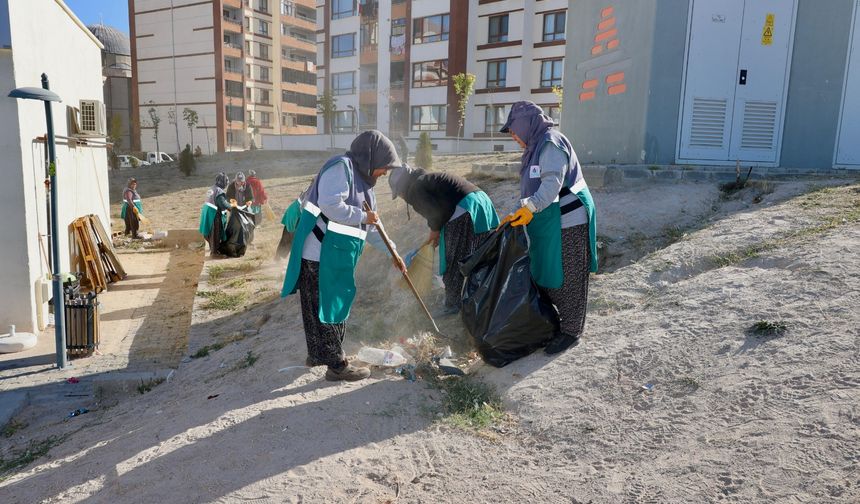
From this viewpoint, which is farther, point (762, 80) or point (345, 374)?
point (762, 80)

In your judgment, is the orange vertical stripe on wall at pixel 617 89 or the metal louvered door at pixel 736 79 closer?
the metal louvered door at pixel 736 79

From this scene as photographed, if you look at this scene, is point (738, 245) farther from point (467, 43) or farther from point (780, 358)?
point (467, 43)

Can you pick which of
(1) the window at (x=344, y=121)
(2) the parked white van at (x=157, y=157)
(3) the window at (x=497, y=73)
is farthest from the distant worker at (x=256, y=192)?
(2) the parked white van at (x=157, y=157)

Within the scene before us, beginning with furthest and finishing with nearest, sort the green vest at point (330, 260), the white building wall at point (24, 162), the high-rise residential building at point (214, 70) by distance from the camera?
1. the high-rise residential building at point (214, 70)
2. the white building wall at point (24, 162)
3. the green vest at point (330, 260)

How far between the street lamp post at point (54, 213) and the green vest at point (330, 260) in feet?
10.4

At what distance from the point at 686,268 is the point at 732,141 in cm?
433

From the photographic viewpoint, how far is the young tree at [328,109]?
39.2 meters

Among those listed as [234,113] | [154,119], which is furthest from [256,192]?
[154,119]

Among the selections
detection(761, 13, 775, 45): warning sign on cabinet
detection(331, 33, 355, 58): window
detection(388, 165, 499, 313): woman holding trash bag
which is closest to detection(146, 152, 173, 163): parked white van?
detection(331, 33, 355, 58): window

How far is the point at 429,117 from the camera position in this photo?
36406 millimetres

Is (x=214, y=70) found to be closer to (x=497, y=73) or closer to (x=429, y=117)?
(x=429, y=117)

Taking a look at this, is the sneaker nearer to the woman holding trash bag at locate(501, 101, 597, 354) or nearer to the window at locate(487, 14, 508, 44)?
the woman holding trash bag at locate(501, 101, 597, 354)

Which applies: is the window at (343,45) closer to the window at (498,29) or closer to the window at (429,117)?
the window at (429,117)

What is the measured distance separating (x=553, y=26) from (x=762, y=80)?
91.7ft
